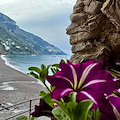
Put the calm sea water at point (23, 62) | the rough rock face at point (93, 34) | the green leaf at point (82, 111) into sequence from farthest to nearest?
the calm sea water at point (23, 62) → the rough rock face at point (93, 34) → the green leaf at point (82, 111)

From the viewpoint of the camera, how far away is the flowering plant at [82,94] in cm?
21

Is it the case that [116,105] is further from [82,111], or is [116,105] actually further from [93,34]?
[93,34]

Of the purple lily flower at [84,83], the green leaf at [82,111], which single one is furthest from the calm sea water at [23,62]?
the green leaf at [82,111]

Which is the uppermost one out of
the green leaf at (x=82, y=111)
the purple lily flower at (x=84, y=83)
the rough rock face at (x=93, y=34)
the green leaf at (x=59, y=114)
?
the rough rock face at (x=93, y=34)

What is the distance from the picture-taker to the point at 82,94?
0.26 metres

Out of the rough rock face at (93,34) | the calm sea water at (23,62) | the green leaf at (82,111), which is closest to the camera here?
the green leaf at (82,111)

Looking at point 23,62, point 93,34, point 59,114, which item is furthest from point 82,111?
point 23,62

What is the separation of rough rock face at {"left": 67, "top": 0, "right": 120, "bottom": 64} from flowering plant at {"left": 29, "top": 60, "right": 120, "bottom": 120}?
7.29 meters

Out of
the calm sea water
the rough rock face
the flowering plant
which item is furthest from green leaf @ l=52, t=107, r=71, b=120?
the calm sea water

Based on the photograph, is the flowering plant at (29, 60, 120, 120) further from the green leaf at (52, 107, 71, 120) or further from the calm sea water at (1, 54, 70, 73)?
the calm sea water at (1, 54, 70, 73)

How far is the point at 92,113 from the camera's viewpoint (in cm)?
25

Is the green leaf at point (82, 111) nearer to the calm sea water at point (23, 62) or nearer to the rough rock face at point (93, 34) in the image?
the rough rock face at point (93, 34)

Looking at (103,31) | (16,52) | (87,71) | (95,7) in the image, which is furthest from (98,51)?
(16,52)

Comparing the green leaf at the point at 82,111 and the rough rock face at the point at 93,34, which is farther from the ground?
the rough rock face at the point at 93,34
